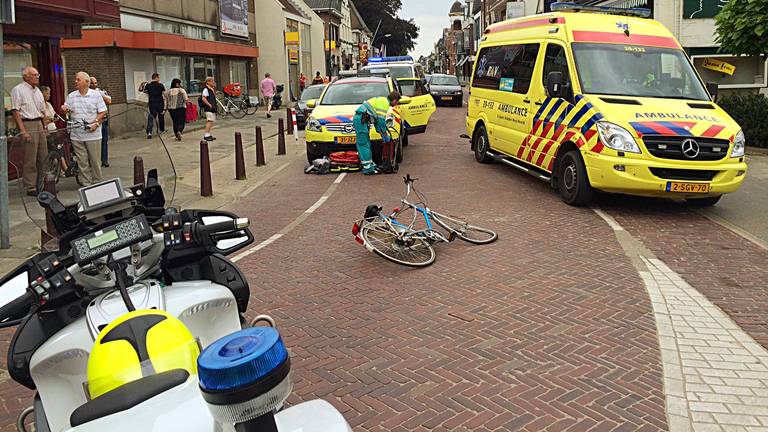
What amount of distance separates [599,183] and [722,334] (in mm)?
4302

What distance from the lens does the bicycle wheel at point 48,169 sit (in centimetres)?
345

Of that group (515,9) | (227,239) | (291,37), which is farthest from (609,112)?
(291,37)

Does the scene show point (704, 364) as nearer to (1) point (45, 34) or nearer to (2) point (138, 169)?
(2) point (138, 169)

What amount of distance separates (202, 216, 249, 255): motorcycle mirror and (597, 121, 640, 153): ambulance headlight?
6786 millimetres

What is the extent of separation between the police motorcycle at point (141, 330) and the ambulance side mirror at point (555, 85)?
25.3 feet

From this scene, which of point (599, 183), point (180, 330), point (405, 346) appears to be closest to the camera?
point (180, 330)

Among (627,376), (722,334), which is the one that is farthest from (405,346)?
(722,334)

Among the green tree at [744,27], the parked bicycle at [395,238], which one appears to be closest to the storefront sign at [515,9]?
the green tree at [744,27]

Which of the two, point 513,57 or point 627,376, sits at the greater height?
point 513,57

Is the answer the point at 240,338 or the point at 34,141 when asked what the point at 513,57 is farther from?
the point at 240,338

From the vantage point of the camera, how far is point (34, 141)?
3.88 meters

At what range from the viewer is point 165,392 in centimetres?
210

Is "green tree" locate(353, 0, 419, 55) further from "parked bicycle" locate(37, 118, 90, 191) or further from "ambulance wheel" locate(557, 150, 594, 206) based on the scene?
"parked bicycle" locate(37, 118, 90, 191)

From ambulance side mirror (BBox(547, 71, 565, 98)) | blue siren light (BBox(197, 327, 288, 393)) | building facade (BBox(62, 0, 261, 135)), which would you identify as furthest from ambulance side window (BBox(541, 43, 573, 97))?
building facade (BBox(62, 0, 261, 135))
